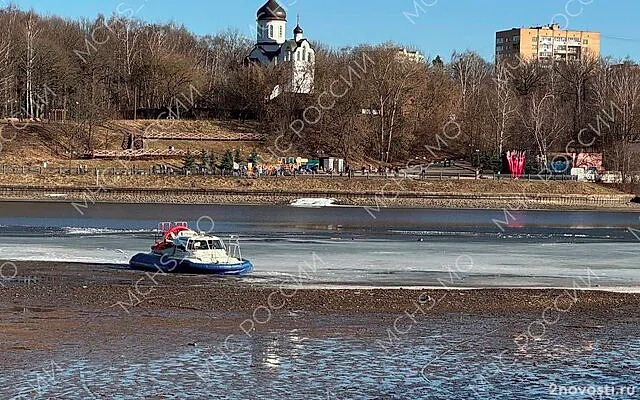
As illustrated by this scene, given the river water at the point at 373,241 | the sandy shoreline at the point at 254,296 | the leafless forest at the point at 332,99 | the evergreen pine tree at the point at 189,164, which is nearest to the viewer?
the sandy shoreline at the point at 254,296

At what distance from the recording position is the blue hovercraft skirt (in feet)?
95.1

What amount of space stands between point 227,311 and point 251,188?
52618 millimetres

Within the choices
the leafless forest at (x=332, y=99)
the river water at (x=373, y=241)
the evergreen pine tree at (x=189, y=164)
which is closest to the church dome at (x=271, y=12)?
the leafless forest at (x=332, y=99)

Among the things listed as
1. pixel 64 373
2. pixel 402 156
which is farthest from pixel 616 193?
pixel 64 373

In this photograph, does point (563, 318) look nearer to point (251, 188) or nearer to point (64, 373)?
point (64, 373)

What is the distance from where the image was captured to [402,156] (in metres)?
101

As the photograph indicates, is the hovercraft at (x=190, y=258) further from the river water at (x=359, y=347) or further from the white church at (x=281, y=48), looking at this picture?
the white church at (x=281, y=48)

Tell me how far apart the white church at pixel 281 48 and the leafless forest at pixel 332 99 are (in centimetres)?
155

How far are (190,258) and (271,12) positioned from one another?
10263 centimetres

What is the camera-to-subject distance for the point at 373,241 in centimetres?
4206

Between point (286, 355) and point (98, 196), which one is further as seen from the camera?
point (98, 196)

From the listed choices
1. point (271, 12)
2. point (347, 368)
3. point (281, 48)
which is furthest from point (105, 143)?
point (347, 368)

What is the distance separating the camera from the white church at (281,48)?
110750 millimetres

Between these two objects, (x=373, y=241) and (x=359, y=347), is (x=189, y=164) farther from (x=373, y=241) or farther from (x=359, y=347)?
(x=359, y=347)
